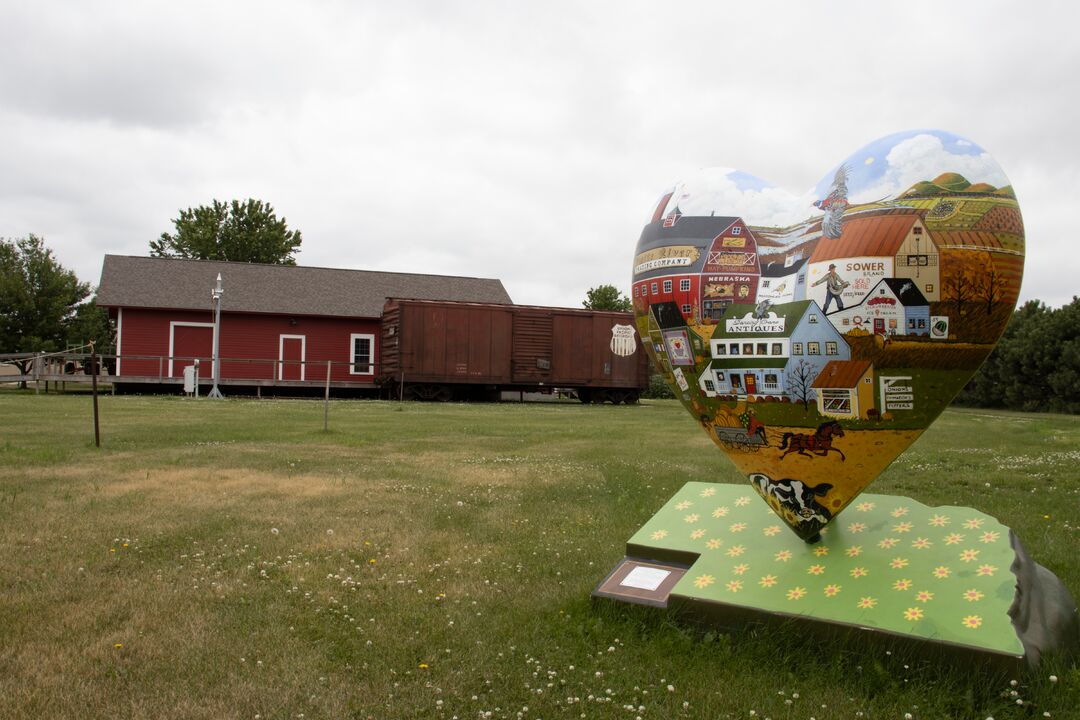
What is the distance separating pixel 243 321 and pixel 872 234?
1251 inches

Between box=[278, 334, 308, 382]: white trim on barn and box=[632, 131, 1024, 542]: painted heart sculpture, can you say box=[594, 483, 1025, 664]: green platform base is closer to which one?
box=[632, 131, 1024, 542]: painted heart sculpture

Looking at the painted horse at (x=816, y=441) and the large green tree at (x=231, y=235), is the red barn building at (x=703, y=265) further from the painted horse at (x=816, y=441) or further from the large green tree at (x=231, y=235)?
the large green tree at (x=231, y=235)

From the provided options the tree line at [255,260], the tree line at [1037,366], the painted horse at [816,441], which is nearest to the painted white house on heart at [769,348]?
the painted horse at [816,441]

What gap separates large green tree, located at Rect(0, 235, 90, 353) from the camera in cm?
4662

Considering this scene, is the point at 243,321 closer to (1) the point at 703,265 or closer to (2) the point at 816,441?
(1) the point at 703,265

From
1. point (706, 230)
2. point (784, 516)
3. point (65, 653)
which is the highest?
point (706, 230)

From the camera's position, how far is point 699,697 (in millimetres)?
3506

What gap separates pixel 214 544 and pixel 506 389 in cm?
2360

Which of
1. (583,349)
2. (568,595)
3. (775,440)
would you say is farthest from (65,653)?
(583,349)

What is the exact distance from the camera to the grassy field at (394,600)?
11.3 feet

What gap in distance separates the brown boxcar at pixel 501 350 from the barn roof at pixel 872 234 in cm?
2367

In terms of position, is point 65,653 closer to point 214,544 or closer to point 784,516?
point 214,544

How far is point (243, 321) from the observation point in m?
32.2

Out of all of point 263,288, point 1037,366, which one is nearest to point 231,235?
point 263,288
